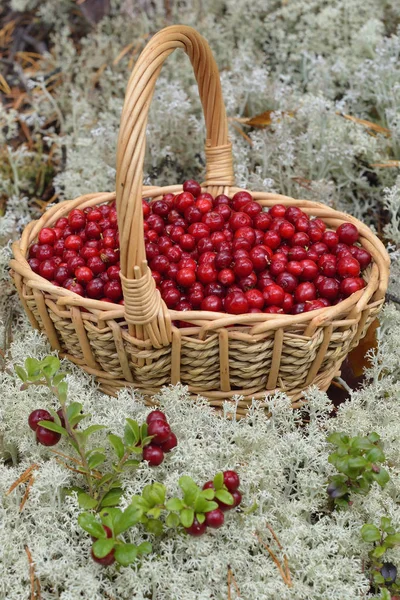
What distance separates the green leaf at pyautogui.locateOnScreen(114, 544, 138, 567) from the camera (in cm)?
113

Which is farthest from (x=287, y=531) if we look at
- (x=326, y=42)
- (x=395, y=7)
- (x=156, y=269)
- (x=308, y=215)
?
(x=395, y=7)

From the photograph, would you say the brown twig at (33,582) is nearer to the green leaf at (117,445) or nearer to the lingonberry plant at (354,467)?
the green leaf at (117,445)

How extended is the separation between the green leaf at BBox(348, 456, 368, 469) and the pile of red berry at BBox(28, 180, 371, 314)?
0.44m

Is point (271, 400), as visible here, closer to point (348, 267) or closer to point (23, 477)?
point (348, 267)

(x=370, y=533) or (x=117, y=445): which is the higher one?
(x=117, y=445)

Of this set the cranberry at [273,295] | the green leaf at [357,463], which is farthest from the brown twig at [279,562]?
the cranberry at [273,295]

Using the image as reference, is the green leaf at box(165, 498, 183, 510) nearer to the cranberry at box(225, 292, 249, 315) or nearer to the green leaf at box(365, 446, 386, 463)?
the green leaf at box(365, 446, 386, 463)

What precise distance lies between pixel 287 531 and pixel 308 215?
40.9 inches

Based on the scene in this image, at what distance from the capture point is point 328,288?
1.66 m

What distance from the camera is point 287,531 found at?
1.31 meters

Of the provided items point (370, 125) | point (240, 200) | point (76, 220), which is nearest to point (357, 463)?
point (240, 200)

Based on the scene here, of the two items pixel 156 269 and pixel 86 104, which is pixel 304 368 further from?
pixel 86 104

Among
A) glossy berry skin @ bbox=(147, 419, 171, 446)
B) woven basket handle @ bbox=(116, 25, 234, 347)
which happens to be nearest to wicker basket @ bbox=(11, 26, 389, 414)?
woven basket handle @ bbox=(116, 25, 234, 347)

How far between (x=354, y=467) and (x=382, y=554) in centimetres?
18
